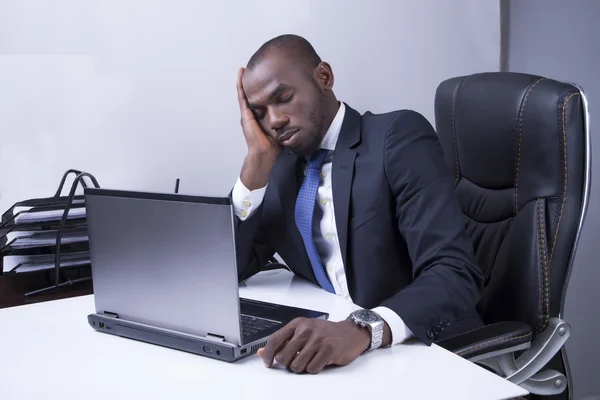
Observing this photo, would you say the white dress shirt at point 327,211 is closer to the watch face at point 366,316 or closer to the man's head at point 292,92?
the man's head at point 292,92

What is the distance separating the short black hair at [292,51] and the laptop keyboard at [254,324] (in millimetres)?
685

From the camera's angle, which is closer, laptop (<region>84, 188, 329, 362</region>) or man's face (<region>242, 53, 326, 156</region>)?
laptop (<region>84, 188, 329, 362</region>)

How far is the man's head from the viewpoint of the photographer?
156 centimetres

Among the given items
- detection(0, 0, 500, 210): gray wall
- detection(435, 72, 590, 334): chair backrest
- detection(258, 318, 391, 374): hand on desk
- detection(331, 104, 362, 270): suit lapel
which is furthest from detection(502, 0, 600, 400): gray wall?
detection(258, 318, 391, 374): hand on desk

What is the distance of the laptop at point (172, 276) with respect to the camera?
1.02m

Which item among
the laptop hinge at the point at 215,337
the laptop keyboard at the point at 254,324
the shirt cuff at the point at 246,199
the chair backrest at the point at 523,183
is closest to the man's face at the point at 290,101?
the shirt cuff at the point at 246,199

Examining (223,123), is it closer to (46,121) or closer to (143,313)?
(46,121)

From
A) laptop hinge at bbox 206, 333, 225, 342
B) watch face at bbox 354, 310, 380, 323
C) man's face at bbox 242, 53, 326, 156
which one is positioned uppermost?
man's face at bbox 242, 53, 326, 156

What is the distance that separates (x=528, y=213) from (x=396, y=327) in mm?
573

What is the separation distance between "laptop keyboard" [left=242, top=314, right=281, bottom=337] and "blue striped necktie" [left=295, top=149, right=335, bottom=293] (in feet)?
1.20

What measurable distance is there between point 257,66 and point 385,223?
0.50m

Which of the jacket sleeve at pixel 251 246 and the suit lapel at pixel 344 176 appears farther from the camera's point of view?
the jacket sleeve at pixel 251 246

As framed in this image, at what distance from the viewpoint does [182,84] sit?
6.42ft

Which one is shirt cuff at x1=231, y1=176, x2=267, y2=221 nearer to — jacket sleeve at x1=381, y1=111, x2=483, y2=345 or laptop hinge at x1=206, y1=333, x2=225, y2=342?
jacket sleeve at x1=381, y1=111, x2=483, y2=345
